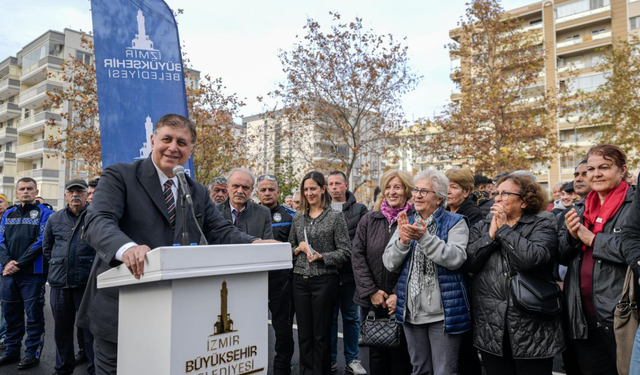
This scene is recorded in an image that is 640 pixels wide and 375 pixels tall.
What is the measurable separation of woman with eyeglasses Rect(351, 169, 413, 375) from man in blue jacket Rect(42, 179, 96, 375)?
3.09 meters

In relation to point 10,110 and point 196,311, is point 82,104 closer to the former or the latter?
point 196,311

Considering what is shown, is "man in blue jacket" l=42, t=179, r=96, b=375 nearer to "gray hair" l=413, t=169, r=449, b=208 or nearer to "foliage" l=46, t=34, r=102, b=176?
"gray hair" l=413, t=169, r=449, b=208

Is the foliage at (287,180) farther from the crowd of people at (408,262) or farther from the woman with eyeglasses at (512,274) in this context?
the woman with eyeglasses at (512,274)

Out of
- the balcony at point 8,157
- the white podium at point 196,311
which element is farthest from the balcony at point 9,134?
the white podium at point 196,311

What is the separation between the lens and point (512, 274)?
337 centimetres

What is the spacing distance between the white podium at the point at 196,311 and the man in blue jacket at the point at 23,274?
4515 millimetres

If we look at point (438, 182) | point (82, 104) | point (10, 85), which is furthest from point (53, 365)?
point (10, 85)

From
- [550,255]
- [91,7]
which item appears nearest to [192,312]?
[550,255]

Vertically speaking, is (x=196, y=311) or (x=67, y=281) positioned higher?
(x=196, y=311)

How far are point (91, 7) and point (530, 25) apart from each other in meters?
46.4

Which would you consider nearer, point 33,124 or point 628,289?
point 628,289

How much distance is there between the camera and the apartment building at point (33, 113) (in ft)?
141

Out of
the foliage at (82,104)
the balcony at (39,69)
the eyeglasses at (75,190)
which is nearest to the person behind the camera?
the eyeglasses at (75,190)

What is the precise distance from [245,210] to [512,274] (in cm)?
296
